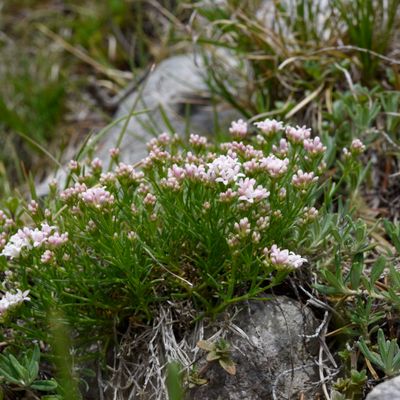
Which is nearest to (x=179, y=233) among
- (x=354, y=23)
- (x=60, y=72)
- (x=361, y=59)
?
(x=361, y=59)

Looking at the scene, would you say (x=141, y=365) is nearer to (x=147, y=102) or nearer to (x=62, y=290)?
(x=62, y=290)

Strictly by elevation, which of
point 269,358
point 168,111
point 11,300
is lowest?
point 269,358

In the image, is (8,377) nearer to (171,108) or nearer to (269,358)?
(269,358)

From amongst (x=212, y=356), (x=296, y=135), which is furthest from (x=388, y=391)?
(x=296, y=135)

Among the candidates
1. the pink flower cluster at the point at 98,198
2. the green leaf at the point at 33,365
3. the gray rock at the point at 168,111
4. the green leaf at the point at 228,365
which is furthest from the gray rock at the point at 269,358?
the gray rock at the point at 168,111

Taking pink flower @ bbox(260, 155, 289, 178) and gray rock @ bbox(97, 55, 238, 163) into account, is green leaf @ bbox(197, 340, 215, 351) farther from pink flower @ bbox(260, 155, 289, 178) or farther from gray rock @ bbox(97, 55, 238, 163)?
gray rock @ bbox(97, 55, 238, 163)

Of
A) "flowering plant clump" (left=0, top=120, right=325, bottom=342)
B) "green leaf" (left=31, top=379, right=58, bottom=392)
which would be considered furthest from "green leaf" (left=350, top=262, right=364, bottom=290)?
"green leaf" (left=31, top=379, right=58, bottom=392)

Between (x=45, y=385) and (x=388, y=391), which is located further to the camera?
(x=45, y=385)
